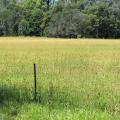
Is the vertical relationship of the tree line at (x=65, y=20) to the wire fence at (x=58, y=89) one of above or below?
below

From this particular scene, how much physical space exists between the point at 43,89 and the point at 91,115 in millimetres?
3209

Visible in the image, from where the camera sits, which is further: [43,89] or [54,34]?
[54,34]

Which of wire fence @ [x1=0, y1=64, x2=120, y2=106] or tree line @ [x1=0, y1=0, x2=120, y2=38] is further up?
wire fence @ [x1=0, y1=64, x2=120, y2=106]

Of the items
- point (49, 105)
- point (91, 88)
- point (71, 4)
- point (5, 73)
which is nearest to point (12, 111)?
point (49, 105)

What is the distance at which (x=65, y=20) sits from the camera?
100125 mm

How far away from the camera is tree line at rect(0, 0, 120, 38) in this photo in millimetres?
97125

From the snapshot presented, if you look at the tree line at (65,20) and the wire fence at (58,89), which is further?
the tree line at (65,20)

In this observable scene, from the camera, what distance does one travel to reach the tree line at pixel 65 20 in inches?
3824

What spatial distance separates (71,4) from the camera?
361 ft

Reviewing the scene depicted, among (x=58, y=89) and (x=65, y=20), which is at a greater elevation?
(x=58, y=89)

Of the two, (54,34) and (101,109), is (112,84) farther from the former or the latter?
(54,34)

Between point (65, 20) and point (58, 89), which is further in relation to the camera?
point (65, 20)

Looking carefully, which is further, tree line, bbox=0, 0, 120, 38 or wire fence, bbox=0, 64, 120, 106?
tree line, bbox=0, 0, 120, 38

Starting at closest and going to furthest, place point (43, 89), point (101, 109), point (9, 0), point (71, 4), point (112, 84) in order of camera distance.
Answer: point (101, 109)
point (43, 89)
point (112, 84)
point (71, 4)
point (9, 0)
